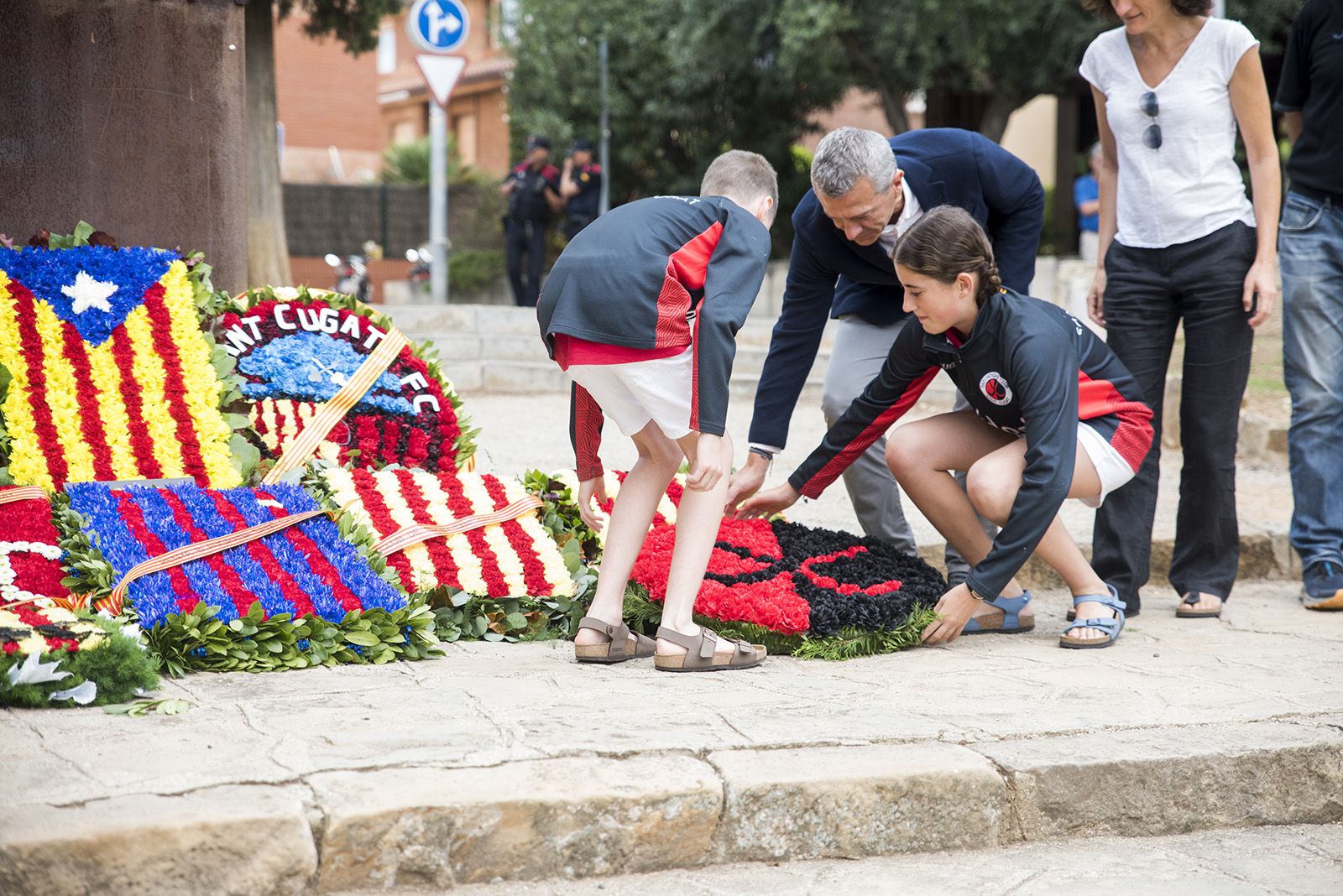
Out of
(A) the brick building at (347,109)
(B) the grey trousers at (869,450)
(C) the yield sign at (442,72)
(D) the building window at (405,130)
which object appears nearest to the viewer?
(B) the grey trousers at (869,450)

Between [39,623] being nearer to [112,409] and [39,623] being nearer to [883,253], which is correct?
[112,409]

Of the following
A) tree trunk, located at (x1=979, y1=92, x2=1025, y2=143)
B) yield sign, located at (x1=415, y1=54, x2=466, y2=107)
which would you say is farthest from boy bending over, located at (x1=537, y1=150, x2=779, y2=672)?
tree trunk, located at (x1=979, y1=92, x2=1025, y2=143)

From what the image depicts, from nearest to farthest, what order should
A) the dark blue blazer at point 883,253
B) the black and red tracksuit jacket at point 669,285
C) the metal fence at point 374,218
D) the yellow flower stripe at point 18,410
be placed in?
1. the black and red tracksuit jacket at point 669,285
2. the yellow flower stripe at point 18,410
3. the dark blue blazer at point 883,253
4. the metal fence at point 374,218

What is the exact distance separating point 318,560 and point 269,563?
132 mm

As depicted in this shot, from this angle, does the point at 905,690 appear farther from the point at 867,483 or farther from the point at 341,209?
the point at 341,209

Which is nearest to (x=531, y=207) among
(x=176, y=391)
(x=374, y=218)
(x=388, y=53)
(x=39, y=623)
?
(x=374, y=218)

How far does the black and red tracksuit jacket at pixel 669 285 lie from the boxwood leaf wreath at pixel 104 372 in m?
1.42

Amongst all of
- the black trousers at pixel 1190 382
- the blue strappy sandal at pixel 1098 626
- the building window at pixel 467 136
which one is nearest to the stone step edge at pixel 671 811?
the blue strappy sandal at pixel 1098 626

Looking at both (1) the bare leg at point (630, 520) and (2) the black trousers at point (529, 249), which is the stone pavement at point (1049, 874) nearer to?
(1) the bare leg at point (630, 520)

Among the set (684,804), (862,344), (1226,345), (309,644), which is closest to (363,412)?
(309,644)

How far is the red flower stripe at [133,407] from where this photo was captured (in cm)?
410

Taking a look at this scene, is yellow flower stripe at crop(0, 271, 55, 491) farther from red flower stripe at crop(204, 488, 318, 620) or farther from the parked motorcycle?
the parked motorcycle

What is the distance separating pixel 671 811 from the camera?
2.49m

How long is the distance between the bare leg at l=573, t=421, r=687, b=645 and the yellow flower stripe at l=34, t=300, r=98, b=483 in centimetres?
159
